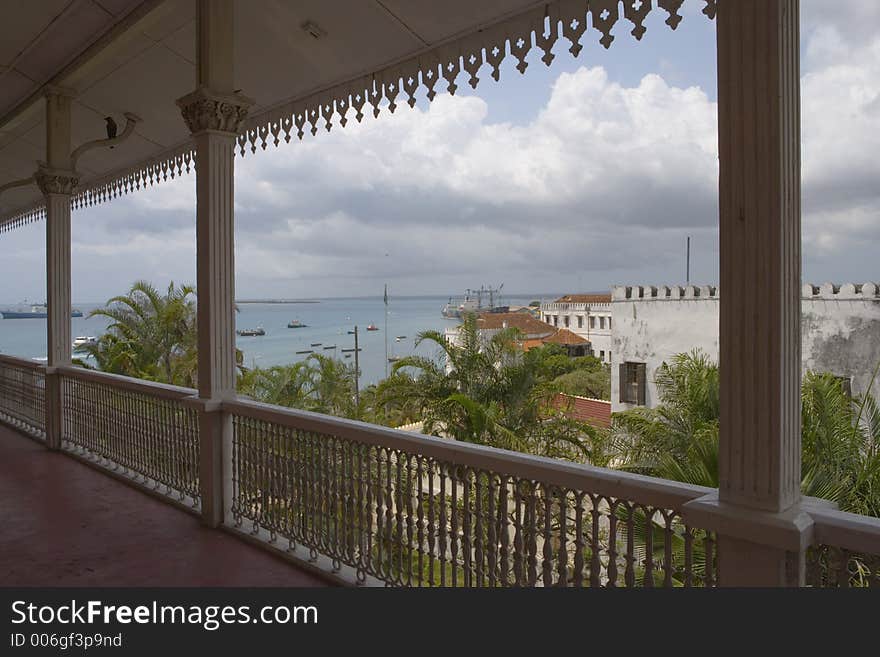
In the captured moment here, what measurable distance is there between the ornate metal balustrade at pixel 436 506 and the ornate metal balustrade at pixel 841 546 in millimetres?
291

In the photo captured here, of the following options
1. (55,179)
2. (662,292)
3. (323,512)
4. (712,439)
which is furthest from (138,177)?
(662,292)

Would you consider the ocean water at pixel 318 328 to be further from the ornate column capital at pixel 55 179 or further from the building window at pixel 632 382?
the ornate column capital at pixel 55 179

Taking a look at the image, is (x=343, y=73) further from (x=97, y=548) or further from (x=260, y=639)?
(x=260, y=639)

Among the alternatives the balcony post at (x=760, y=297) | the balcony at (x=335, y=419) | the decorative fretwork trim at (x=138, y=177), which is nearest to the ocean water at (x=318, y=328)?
the decorative fretwork trim at (x=138, y=177)

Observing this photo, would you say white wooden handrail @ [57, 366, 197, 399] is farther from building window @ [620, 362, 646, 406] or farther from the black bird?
building window @ [620, 362, 646, 406]

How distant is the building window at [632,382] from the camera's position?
56.7 ft

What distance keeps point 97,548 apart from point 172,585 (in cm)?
81

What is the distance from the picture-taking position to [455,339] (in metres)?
11.6

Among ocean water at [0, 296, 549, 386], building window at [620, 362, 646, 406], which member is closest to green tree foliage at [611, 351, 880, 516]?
building window at [620, 362, 646, 406]

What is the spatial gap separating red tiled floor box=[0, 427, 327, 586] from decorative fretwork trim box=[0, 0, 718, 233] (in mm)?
3015

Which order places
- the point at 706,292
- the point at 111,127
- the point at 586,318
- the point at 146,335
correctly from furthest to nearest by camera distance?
1. the point at 586,318
2. the point at 706,292
3. the point at 146,335
4. the point at 111,127

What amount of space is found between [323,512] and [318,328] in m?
109

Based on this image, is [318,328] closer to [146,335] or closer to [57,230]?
[146,335]

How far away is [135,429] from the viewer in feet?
17.1
